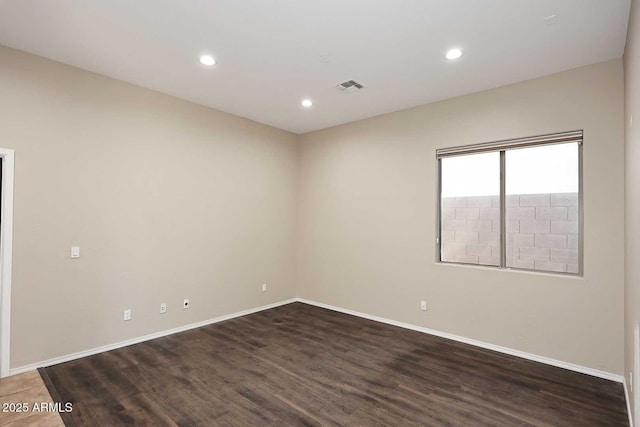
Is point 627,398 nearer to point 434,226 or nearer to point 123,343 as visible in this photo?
point 434,226

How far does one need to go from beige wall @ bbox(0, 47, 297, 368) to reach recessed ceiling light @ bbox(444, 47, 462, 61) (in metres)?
3.12

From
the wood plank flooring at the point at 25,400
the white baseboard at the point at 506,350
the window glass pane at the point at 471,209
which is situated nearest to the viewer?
the wood plank flooring at the point at 25,400

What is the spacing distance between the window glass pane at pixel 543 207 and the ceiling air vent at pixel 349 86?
195cm

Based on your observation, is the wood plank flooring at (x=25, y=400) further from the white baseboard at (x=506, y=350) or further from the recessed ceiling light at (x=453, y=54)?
the recessed ceiling light at (x=453, y=54)

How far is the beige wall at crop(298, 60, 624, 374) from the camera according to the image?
10.1 ft

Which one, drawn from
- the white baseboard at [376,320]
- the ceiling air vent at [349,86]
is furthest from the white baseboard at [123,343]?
the ceiling air vent at [349,86]

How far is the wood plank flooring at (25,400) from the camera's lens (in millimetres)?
2291

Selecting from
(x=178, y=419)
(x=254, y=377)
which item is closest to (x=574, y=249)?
(x=254, y=377)

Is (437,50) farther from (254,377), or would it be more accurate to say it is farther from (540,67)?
(254,377)

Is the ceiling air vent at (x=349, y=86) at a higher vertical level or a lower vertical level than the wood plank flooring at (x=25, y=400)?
higher

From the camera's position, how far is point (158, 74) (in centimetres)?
348

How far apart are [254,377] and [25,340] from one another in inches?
86.7

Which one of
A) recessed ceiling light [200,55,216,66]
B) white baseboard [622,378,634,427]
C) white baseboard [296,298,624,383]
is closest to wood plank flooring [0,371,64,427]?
recessed ceiling light [200,55,216,66]

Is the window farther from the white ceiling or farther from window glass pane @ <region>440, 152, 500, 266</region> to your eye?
the white ceiling
